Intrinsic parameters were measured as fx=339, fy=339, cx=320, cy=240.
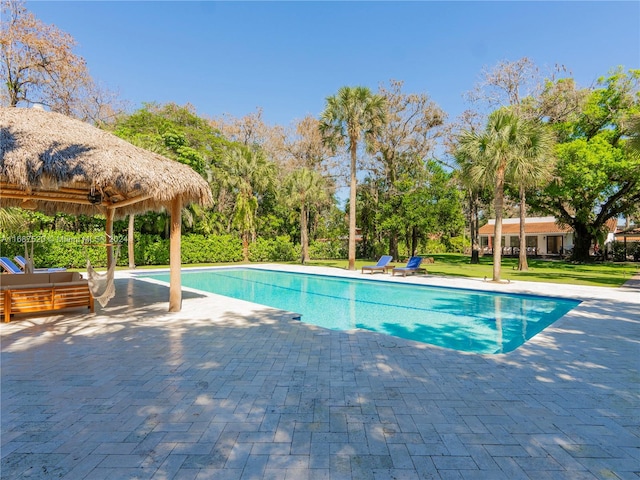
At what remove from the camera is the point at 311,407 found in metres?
3.33

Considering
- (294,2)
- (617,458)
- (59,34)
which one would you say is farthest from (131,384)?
(59,34)

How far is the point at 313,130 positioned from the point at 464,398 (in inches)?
1157

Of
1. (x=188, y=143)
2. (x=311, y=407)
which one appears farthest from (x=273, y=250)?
(x=311, y=407)

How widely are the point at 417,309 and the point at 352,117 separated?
37.7 feet

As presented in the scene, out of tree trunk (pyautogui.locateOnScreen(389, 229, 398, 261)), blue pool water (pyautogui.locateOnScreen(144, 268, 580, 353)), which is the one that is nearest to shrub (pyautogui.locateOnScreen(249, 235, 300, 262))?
tree trunk (pyautogui.locateOnScreen(389, 229, 398, 261))

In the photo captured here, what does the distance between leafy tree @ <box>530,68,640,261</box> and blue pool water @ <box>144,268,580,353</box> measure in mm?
12796

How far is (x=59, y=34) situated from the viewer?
1583 cm

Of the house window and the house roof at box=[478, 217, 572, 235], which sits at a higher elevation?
the house roof at box=[478, 217, 572, 235]

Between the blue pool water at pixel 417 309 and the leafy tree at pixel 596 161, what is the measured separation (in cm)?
1280

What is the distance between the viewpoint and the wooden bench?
22.0 feet

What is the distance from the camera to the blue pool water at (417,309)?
22.8 feet

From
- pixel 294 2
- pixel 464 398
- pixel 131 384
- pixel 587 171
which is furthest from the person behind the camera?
pixel 587 171

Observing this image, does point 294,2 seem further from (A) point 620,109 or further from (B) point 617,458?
(A) point 620,109

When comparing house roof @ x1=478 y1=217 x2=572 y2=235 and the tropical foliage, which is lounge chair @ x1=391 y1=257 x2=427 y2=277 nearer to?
the tropical foliage
